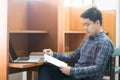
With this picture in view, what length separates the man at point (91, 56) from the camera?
1747 mm

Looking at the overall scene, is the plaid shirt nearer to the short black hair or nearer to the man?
the man

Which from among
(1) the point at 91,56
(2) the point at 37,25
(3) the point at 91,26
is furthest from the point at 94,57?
(2) the point at 37,25

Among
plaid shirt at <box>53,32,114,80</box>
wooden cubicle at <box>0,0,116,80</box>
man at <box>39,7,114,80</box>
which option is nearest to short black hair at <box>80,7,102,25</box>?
man at <box>39,7,114,80</box>

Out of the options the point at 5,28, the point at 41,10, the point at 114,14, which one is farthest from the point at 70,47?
the point at 5,28

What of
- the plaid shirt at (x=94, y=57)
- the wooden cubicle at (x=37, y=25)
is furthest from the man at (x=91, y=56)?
the wooden cubicle at (x=37, y=25)

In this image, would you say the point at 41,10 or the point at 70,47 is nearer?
the point at 41,10

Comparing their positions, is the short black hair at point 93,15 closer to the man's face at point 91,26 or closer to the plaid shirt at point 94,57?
the man's face at point 91,26

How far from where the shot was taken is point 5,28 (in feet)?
5.76

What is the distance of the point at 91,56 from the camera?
1.86 metres

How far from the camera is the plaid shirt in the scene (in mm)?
1742

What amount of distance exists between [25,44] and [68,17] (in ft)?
3.46

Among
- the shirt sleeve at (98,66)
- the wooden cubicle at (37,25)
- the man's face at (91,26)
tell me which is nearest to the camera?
the shirt sleeve at (98,66)

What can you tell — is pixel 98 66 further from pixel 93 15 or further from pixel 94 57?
pixel 93 15

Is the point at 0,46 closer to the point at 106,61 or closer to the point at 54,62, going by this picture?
the point at 54,62
